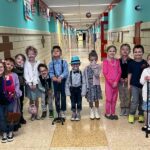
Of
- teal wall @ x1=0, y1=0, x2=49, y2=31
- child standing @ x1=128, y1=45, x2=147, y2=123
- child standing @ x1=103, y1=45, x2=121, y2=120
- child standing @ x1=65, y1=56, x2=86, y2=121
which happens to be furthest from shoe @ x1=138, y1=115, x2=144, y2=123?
teal wall @ x1=0, y1=0, x2=49, y2=31

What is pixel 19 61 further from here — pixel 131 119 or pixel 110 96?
pixel 131 119

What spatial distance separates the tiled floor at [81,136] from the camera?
12.1ft

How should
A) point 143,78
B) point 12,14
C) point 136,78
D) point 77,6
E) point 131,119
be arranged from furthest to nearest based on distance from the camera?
1. point 77,6
2. point 12,14
3. point 131,119
4. point 136,78
5. point 143,78

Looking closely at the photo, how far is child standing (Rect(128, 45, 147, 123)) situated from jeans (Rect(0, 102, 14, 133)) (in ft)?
6.31

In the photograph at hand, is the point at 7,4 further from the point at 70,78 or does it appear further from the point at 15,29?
the point at 70,78

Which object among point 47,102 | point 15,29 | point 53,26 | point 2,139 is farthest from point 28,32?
point 53,26

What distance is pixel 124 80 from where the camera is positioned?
4.80 metres

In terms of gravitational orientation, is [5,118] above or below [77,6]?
below

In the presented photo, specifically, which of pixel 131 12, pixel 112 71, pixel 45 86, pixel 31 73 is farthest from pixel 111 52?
pixel 131 12

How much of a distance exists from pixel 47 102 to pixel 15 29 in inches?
86.5

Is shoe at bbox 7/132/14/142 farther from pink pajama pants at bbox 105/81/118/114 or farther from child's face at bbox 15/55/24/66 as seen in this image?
pink pajama pants at bbox 105/81/118/114

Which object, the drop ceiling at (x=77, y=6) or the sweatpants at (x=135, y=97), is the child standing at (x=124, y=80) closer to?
the sweatpants at (x=135, y=97)

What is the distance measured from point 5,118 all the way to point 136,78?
6.99 feet

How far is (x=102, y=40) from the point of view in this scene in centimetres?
1552
